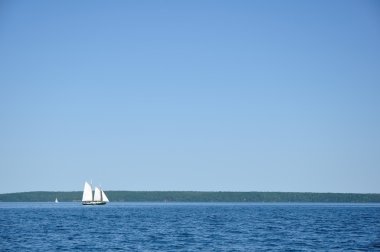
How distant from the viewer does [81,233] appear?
2985 inches

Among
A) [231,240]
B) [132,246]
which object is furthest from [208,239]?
[132,246]

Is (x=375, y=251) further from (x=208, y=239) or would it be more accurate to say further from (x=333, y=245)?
(x=208, y=239)

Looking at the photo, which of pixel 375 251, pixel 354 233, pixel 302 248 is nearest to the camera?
pixel 375 251

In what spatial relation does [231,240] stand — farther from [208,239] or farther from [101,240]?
[101,240]

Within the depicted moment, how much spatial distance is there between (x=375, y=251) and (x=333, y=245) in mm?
7367

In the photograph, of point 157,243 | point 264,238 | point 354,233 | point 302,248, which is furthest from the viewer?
point 354,233

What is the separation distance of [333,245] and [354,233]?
16.4 m

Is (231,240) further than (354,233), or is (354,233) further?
(354,233)

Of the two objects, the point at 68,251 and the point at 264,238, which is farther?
the point at 264,238

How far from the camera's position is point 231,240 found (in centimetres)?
6569

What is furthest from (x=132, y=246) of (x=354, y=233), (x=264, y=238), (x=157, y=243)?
(x=354, y=233)

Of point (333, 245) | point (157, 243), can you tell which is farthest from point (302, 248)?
point (157, 243)

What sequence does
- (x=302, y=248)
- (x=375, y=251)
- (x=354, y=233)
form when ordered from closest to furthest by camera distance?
1. (x=375, y=251)
2. (x=302, y=248)
3. (x=354, y=233)

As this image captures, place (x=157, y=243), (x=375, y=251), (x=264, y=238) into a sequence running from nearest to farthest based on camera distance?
(x=375, y=251) < (x=157, y=243) < (x=264, y=238)
